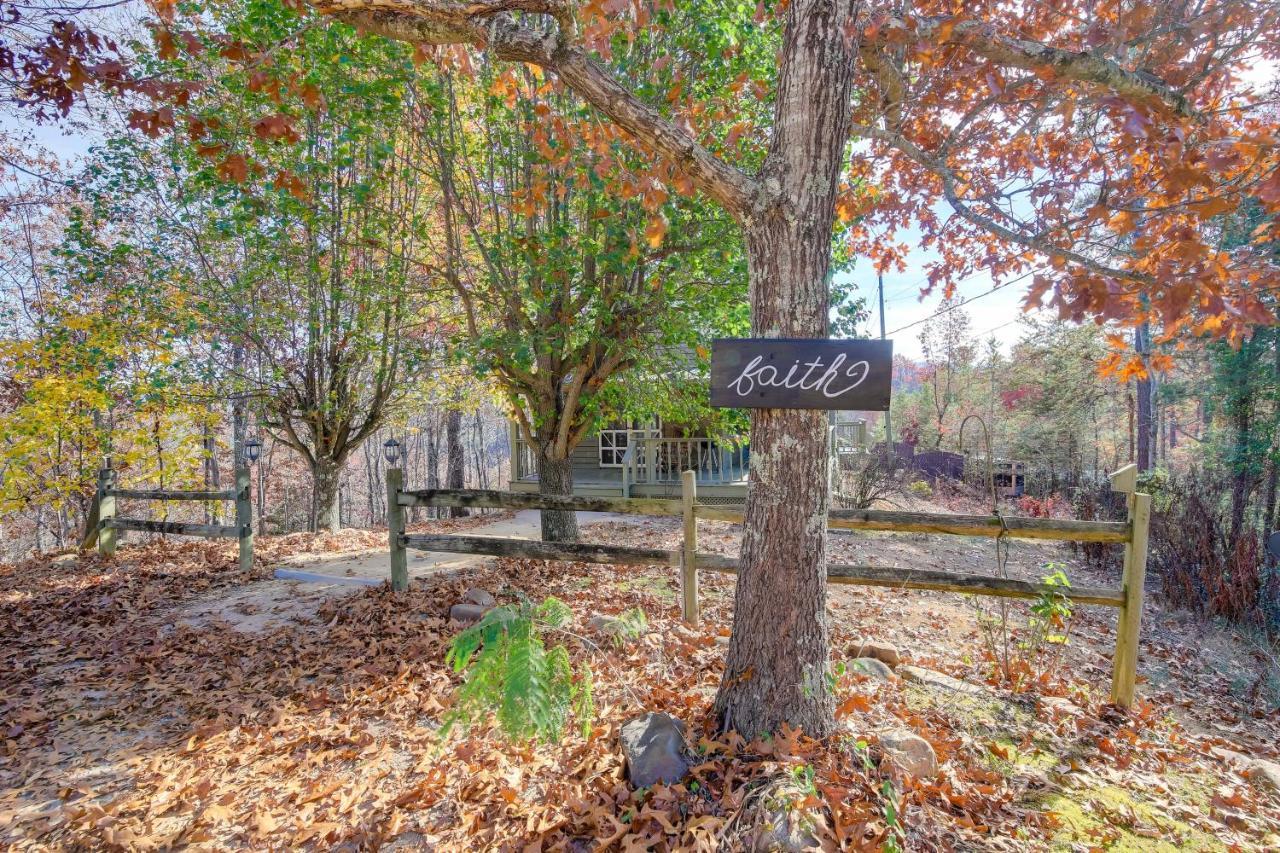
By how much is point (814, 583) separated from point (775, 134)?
194 cm

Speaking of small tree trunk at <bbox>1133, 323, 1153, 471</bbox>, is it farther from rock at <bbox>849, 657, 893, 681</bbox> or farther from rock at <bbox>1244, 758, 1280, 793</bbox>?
rock at <bbox>849, 657, 893, 681</bbox>

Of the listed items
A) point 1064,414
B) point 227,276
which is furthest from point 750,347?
point 1064,414

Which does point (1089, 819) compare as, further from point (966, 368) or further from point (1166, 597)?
point (966, 368)

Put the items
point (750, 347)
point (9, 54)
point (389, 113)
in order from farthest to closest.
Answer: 1. point (389, 113)
2. point (9, 54)
3. point (750, 347)

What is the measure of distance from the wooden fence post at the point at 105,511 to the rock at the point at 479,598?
5.76 m

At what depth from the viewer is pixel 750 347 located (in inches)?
88.0

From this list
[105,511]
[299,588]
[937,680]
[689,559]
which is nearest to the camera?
[937,680]

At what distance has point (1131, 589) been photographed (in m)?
3.30

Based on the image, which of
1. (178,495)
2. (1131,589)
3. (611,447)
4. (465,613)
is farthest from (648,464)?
(1131,589)

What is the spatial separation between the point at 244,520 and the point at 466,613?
3788mm

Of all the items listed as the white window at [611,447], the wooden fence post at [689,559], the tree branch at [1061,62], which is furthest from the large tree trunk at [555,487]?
the white window at [611,447]

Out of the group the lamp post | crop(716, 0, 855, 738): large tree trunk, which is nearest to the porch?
the lamp post

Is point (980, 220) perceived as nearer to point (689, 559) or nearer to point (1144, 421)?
point (689, 559)

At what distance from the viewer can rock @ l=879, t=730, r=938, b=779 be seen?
7.67 ft
